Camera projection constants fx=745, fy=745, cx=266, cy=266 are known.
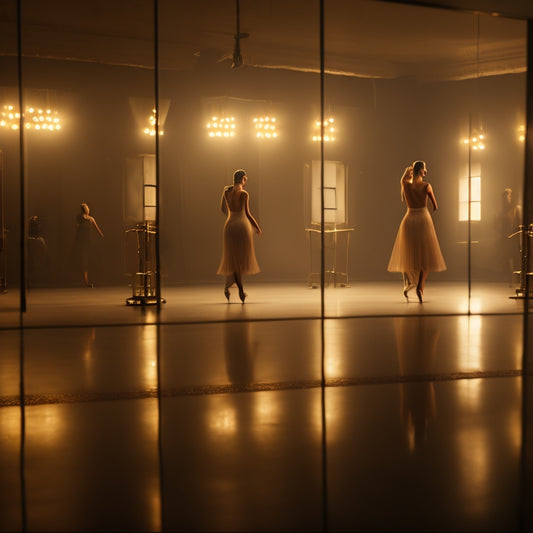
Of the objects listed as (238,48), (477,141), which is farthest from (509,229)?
(238,48)

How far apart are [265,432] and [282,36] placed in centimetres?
599

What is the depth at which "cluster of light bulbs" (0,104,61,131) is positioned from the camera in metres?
7.26

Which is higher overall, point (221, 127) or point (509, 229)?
point (221, 127)

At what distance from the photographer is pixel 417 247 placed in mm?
8695

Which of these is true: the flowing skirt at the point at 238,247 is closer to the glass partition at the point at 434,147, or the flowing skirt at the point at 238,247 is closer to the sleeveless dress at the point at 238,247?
the sleeveless dress at the point at 238,247

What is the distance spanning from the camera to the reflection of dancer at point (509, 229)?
29.9 feet

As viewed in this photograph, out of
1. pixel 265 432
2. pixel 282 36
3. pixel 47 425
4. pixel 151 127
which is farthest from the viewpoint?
pixel 282 36

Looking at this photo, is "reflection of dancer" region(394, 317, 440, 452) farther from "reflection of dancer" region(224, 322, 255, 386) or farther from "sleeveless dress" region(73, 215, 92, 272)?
"sleeveless dress" region(73, 215, 92, 272)

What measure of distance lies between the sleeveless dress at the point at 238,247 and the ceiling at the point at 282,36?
5.25 feet

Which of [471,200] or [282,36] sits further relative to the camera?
[471,200]

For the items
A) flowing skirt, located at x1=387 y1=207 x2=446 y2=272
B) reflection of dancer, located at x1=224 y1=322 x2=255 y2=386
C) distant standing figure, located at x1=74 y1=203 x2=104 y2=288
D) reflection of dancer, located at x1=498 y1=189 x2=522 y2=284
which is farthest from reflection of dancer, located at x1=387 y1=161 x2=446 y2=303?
distant standing figure, located at x1=74 y1=203 x2=104 y2=288

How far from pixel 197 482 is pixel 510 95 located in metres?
7.91

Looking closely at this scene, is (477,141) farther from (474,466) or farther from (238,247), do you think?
(474,466)

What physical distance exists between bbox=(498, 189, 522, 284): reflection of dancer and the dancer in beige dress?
319cm
